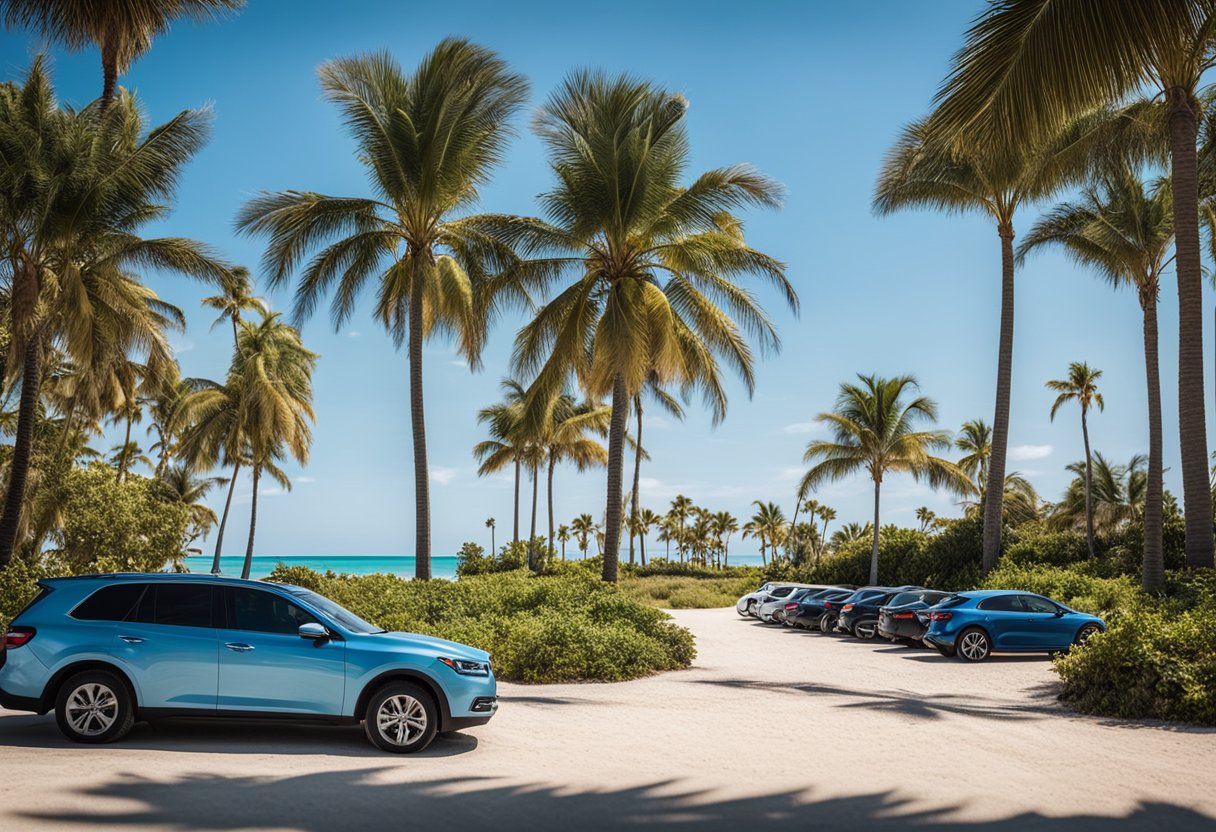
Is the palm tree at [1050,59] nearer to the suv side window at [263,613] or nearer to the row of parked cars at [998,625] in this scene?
the suv side window at [263,613]

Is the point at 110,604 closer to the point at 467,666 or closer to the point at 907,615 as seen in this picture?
the point at 467,666

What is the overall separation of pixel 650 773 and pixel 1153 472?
2247cm

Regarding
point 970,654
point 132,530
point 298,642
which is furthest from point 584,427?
point 298,642

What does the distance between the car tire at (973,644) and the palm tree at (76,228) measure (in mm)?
18662

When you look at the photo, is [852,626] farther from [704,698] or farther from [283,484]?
[283,484]

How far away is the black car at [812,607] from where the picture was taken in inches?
1049

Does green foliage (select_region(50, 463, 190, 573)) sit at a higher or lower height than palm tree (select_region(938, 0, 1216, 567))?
lower

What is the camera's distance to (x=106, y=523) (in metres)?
27.9

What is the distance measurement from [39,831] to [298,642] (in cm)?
273

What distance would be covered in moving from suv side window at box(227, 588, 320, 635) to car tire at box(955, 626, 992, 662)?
1376 cm

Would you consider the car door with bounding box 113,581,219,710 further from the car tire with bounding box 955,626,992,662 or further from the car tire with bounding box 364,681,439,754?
the car tire with bounding box 955,626,992,662

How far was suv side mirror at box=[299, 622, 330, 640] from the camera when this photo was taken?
797cm

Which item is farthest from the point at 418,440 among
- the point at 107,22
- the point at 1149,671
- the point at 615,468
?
the point at 1149,671

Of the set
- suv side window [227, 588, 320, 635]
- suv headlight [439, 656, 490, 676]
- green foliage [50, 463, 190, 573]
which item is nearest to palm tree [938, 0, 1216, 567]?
suv headlight [439, 656, 490, 676]
